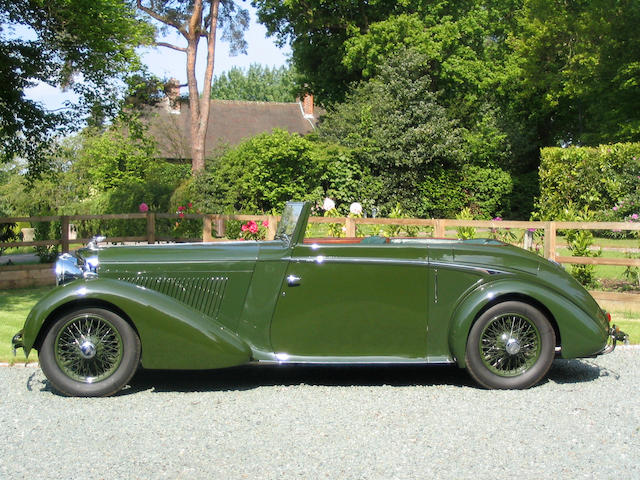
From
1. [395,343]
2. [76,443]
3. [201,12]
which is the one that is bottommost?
[76,443]

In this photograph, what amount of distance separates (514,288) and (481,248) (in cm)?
47

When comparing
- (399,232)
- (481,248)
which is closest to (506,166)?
(399,232)

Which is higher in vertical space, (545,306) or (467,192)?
(467,192)

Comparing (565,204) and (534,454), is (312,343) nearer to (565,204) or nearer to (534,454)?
(534,454)

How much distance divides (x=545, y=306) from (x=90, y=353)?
139 inches

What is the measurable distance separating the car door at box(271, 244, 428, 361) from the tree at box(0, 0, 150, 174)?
29.3 ft

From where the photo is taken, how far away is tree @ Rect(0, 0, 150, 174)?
12.9 meters

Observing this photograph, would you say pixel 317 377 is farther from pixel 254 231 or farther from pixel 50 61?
pixel 50 61

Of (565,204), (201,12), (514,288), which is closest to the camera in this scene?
(514,288)

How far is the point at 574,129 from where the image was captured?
3609 centimetres

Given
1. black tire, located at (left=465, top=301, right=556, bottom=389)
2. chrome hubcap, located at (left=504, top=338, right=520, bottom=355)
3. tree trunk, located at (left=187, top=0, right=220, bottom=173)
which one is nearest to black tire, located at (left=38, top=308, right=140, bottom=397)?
black tire, located at (left=465, top=301, right=556, bottom=389)

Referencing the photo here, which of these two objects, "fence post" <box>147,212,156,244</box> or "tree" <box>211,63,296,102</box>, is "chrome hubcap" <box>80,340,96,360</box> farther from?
"tree" <box>211,63,296,102</box>

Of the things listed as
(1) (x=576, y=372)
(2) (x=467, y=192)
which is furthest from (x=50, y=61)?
(2) (x=467, y=192)

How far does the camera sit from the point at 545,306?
559 cm
